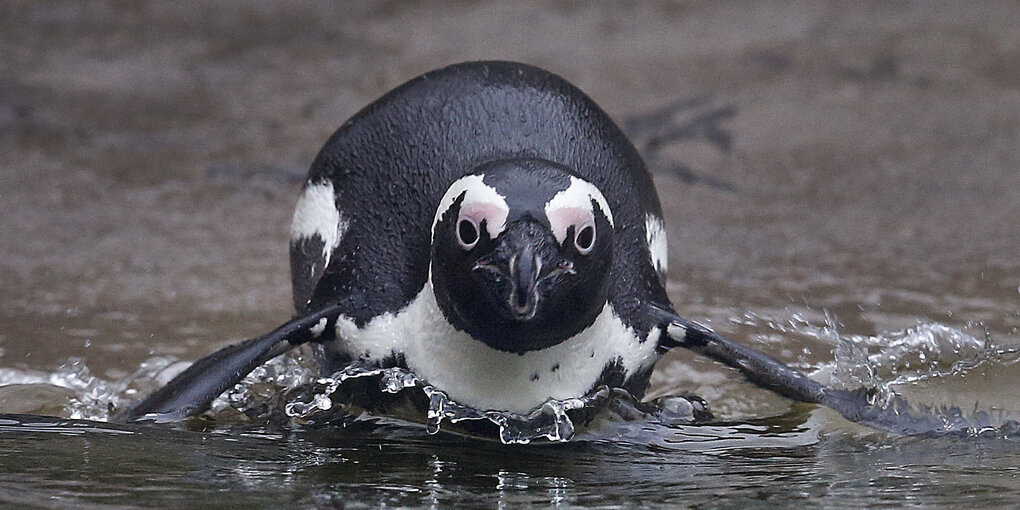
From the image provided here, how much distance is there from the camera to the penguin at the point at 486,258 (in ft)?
8.54

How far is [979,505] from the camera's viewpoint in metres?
2.30

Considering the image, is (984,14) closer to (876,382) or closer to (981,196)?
(981,196)

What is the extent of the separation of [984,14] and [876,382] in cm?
490

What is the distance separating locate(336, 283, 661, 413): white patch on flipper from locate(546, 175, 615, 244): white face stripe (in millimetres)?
303

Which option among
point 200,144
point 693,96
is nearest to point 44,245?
point 200,144

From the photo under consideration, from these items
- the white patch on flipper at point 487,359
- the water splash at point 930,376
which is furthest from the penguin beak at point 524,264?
the water splash at point 930,376

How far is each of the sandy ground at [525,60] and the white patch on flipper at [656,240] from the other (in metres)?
0.58

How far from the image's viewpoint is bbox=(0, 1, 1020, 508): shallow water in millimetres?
2572

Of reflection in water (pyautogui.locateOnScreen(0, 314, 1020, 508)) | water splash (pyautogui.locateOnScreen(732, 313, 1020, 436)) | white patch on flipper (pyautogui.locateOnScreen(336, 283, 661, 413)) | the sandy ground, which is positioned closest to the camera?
reflection in water (pyautogui.locateOnScreen(0, 314, 1020, 508))

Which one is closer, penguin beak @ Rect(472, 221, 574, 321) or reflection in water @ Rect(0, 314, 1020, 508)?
reflection in water @ Rect(0, 314, 1020, 508)

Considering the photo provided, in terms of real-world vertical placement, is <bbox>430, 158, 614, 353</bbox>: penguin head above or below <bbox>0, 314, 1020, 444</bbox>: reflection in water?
above

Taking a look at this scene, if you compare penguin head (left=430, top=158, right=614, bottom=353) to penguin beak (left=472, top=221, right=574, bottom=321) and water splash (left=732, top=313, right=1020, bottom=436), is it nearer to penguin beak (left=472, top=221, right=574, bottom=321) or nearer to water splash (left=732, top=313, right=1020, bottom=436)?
penguin beak (left=472, top=221, right=574, bottom=321)

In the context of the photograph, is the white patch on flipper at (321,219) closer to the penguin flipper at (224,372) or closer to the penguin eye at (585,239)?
the penguin flipper at (224,372)

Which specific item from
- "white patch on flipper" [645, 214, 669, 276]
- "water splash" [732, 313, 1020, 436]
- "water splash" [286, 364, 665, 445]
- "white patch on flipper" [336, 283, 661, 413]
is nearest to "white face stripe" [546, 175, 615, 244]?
"white patch on flipper" [336, 283, 661, 413]
